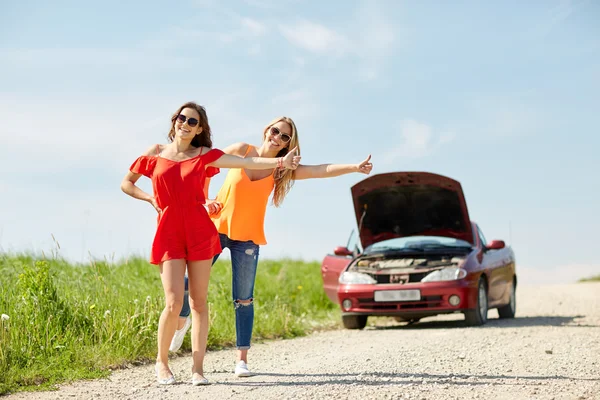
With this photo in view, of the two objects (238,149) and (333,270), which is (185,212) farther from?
(333,270)

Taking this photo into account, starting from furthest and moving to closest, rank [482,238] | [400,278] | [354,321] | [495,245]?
[482,238] → [495,245] → [354,321] → [400,278]

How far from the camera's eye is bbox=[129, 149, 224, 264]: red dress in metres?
6.34

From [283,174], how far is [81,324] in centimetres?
341

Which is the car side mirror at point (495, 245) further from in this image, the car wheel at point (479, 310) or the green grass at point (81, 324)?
the green grass at point (81, 324)

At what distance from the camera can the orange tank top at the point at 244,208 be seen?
6844 mm

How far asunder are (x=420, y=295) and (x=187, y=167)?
6427mm

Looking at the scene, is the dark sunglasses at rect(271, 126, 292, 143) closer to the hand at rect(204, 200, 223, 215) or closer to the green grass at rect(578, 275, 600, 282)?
the hand at rect(204, 200, 223, 215)

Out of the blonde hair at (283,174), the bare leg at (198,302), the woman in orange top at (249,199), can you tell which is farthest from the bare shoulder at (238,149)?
the bare leg at (198,302)

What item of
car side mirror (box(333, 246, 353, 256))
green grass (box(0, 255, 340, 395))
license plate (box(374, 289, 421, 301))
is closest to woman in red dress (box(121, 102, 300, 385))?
green grass (box(0, 255, 340, 395))

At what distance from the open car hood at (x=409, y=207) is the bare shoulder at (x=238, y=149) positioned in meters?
5.86

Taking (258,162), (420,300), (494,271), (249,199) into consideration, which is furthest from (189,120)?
(494,271)

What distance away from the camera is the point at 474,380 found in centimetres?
688

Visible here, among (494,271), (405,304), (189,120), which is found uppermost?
(189,120)

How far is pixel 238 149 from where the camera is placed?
6867 mm
